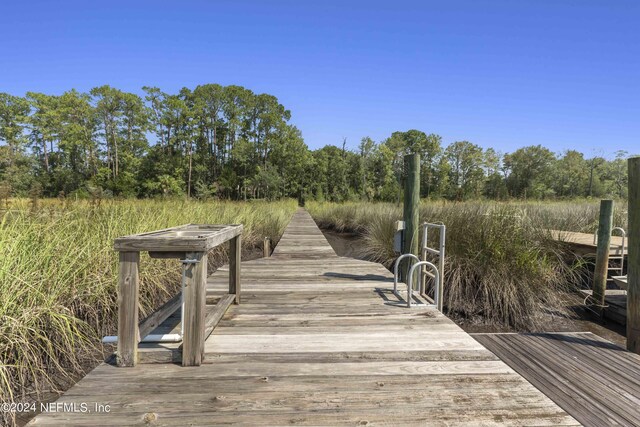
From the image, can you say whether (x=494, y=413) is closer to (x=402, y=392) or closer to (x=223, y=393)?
(x=402, y=392)

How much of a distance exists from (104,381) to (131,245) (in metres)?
0.78

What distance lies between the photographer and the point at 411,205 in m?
4.16

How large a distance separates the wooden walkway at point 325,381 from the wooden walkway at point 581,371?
2.49ft

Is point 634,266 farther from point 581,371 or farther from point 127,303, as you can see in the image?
point 127,303

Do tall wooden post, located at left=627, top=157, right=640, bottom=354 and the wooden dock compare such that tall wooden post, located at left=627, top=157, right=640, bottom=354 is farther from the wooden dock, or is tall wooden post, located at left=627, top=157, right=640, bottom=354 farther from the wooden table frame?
the wooden table frame

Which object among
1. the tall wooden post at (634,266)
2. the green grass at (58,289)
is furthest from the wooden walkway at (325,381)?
the tall wooden post at (634,266)

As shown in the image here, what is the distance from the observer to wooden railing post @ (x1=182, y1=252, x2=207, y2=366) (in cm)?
193

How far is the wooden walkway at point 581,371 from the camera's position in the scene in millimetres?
2160

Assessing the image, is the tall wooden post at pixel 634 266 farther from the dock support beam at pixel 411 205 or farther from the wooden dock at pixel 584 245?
the wooden dock at pixel 584 245

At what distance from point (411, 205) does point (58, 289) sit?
12.7 ft

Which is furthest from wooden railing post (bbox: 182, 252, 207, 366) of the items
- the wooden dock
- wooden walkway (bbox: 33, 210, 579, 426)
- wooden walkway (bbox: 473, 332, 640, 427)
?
the wooden dock

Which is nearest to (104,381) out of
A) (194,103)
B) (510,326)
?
(510,326)

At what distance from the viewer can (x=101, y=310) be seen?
342 cm

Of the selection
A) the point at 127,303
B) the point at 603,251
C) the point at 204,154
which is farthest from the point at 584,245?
the point at 204,154
